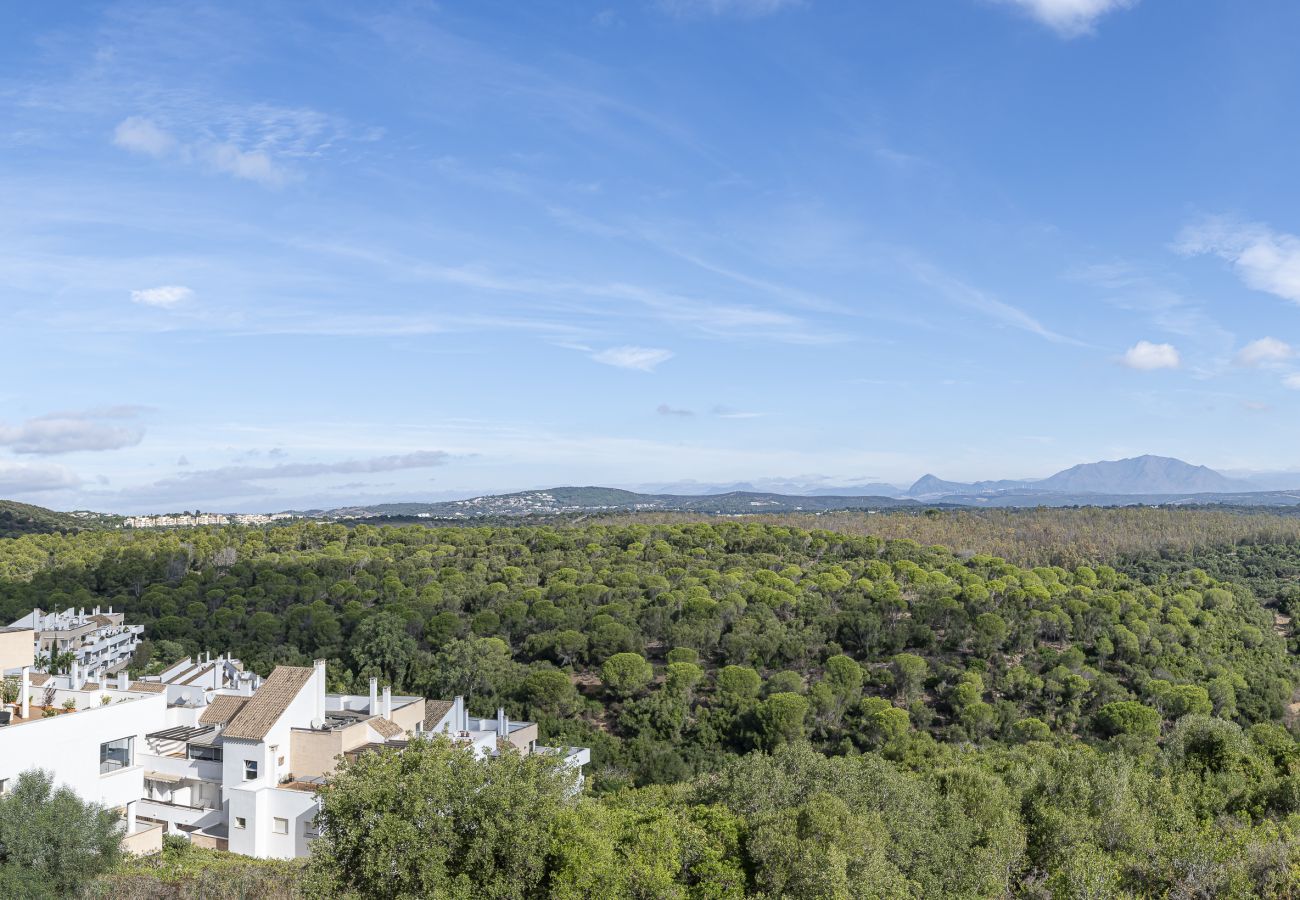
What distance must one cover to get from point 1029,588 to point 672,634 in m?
22.2

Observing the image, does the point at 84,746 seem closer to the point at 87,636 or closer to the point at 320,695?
the point at 320,695

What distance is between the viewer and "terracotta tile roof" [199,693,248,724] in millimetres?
28156

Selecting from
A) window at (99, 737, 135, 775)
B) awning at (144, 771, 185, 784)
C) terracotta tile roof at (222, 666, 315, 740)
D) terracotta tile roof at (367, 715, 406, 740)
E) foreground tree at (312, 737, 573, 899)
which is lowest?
awning at (144, 771, 185, 784)

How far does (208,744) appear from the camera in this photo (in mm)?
26453

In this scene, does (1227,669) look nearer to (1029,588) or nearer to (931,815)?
(1029,588)

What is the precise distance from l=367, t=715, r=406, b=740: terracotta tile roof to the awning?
18.1ft

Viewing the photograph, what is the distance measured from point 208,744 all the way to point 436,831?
1666cm

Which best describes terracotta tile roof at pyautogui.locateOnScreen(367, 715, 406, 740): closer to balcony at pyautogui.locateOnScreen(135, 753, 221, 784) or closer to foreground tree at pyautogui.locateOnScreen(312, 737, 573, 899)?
balcony at pyautogui.locateOnScreen(135, 753, 221, 784)

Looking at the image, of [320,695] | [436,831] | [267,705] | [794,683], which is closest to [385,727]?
[320,695]

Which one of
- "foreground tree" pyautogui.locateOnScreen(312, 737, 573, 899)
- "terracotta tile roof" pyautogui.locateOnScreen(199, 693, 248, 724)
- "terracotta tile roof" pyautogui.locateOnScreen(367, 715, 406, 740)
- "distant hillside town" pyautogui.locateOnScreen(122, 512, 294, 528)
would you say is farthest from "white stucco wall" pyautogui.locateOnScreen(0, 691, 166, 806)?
"distant hillside town" pyautogui.locateOnScreen(122, 512, 294, 528)

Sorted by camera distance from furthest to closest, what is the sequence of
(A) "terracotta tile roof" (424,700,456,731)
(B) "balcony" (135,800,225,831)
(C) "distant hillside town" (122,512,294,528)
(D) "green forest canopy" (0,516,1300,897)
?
(C) "distant hillside town" (122,512,294,528), (A) "terracotta tile roof" (424,700,456,731), (B) "balcony" (135,800,225,831), (D) "green forest canopy" (0,516,1300,897)

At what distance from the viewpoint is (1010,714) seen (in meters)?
40.0

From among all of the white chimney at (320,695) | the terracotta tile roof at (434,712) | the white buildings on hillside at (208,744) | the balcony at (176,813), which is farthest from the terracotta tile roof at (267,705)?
the terracotta tile roof at (434,712)

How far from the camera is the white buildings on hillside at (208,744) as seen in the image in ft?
74.8
